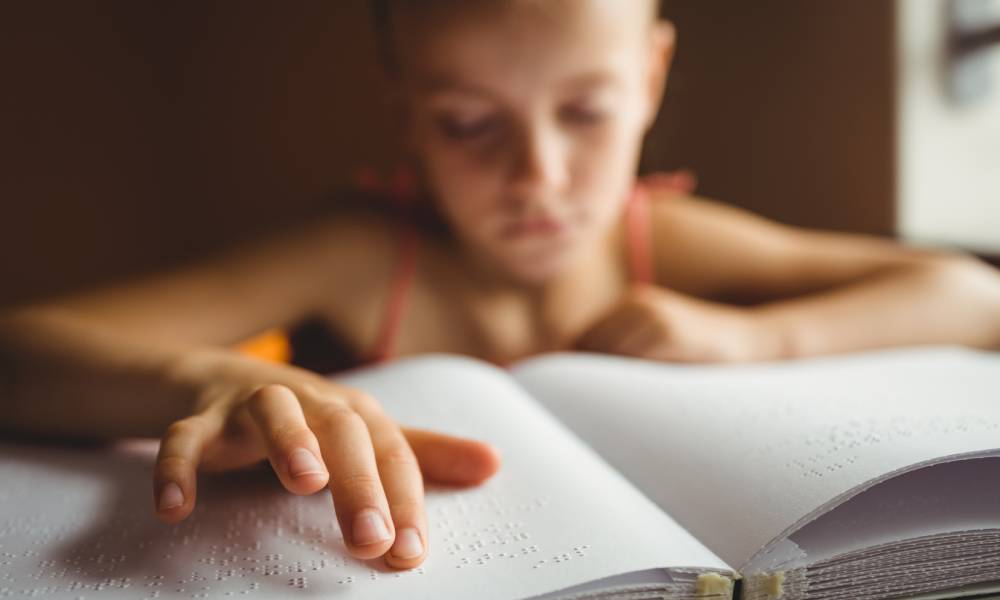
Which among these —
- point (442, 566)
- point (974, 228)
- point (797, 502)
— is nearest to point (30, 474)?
point (442, 566)

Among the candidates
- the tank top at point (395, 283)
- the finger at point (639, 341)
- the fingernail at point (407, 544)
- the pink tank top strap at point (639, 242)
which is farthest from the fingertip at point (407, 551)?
the pink tank top strap at point (639, 242)

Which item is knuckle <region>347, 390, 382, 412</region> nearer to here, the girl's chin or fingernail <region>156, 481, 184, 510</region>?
fingernail <region>156, 481, 184, 510</region>

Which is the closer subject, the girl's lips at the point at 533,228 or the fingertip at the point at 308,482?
the fingertip at the point at 308,482

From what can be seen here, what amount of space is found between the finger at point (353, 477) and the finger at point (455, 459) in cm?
3

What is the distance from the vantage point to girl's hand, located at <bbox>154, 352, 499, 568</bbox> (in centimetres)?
30

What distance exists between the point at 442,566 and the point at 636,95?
56 centimetres

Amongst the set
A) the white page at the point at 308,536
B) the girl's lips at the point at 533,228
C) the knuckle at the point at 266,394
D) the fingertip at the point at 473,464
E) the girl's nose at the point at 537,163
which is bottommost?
the white page at the point at 308,536

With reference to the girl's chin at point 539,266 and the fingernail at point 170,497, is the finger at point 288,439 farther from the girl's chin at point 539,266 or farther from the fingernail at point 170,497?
the girl's chin at point 539,266

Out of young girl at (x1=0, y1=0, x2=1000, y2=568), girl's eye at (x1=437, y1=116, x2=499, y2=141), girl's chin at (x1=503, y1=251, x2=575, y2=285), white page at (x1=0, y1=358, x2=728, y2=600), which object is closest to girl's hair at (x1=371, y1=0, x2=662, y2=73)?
young girl at (x1=0, y1=0, x2=1000, y2=568)

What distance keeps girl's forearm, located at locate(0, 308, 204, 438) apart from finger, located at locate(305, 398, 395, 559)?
0.40ft

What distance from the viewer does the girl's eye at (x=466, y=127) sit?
2.19ft

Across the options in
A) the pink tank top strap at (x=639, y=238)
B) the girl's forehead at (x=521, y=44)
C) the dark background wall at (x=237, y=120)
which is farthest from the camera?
the dark background wall at (x=237, y=120)

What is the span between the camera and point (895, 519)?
32cm

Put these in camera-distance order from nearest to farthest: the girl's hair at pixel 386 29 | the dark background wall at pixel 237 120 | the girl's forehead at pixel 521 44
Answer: the girl's forehead at pixel 521 44 → the girl's hair at pixel 386 29 → the dark background wall at pixel 237 120
